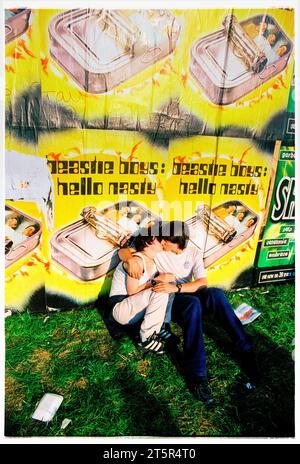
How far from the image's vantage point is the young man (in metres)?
2.93

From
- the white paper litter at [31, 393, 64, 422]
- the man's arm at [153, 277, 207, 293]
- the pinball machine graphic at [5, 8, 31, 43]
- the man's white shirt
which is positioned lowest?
the white paper litter at [31, 393, 64, 422]

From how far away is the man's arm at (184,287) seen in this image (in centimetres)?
323

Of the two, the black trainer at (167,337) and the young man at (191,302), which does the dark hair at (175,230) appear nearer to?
the young man at (191,302)

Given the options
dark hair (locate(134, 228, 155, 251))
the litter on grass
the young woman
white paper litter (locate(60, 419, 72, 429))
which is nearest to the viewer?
white paper litter (locate(60, 419, 72, 429))

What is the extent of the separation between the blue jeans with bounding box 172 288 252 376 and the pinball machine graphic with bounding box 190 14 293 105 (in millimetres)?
1899

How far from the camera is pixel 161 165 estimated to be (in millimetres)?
3459

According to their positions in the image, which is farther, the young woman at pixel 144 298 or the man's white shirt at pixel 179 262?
the man's white shirt at pixel 179 262

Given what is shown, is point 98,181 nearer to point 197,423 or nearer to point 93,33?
point 93,33

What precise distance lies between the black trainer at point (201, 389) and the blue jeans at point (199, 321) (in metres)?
0.05

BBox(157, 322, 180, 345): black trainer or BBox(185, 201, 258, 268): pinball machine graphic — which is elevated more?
BBox(185, 201, 258, 268): pinball machine graphic

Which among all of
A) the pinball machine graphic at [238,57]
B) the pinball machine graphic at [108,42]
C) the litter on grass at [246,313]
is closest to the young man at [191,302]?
the litter on grass at [246,313]

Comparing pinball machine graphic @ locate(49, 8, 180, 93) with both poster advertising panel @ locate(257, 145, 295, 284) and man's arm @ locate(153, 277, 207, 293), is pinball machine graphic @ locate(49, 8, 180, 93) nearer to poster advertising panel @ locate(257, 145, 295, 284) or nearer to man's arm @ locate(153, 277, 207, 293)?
poster advertising panel @ locate(257, 145, 295, 284)

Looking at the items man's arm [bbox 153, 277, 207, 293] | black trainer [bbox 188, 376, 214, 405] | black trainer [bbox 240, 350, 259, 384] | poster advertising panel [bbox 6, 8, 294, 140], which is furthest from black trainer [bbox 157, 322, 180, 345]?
poster advertising panel [bbox 6, 8, 294, 140]

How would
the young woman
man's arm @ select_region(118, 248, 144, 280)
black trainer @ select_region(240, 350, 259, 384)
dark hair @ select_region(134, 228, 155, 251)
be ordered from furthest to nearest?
dark hair @ select_region(134, 228, 155, 251), man's arm @ select_region(118, 248, 144, 280), the young woman, black trainer @ select_region(240, 350, 259, 384)
